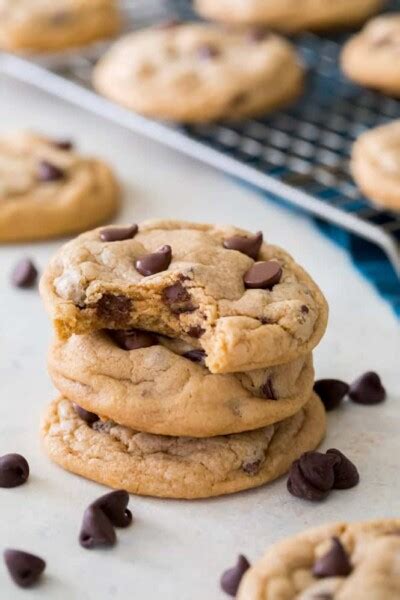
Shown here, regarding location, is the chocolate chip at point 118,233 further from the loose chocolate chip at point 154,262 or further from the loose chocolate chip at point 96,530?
the loose chocolate chip at point 96,530

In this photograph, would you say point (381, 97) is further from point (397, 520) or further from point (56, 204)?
point (397, 520)

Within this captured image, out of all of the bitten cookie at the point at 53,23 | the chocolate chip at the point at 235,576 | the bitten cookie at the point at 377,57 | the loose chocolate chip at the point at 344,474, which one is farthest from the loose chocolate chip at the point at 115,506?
the bitten cookie at the point at 53,23

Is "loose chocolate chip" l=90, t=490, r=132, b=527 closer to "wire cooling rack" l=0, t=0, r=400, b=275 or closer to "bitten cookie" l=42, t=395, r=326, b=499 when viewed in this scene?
"bitten cookie" l=42, t=395, r=326, b=499

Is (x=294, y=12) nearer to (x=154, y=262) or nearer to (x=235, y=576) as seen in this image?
(x=154, y=262)

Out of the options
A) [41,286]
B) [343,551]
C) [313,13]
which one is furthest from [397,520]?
[313,13]

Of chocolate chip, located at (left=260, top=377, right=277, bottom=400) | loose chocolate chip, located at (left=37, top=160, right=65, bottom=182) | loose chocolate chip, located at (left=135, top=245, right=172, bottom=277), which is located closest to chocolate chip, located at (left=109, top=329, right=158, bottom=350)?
loose chocolate chip, located at (left=135, top=245, right=172, bottom=277)

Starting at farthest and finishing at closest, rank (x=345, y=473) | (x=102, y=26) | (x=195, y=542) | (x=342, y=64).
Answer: (x=102, y=26)
(x=342, y=64)
(x=345, y=473)
(x=195, y=542)
